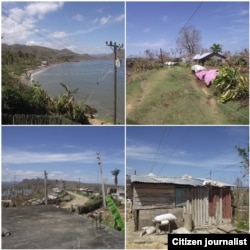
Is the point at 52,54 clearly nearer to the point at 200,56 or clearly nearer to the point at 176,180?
the point at 200,56

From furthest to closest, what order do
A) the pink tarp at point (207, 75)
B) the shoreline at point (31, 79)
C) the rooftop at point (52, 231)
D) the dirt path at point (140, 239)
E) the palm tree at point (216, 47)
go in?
the pink tarp at point (207, 75) < the palm tree at point (216, 47) < the shoreline at point (31, 79) < the dirt path at point (140, 239) < the rooftop at point (52, 231)

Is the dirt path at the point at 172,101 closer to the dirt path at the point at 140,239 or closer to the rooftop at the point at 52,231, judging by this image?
the dirt path at the point at 140,239

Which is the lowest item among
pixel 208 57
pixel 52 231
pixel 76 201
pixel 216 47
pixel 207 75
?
pixel 52 231

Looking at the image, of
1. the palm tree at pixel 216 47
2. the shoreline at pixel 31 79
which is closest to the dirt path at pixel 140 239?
the shoreline at pixel 31 79

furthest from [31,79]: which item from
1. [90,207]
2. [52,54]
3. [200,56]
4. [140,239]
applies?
[140,239]

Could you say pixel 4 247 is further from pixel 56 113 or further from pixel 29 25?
pixel 29 25

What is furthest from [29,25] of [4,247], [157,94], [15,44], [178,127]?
[4,247]

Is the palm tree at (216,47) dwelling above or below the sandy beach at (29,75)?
above
